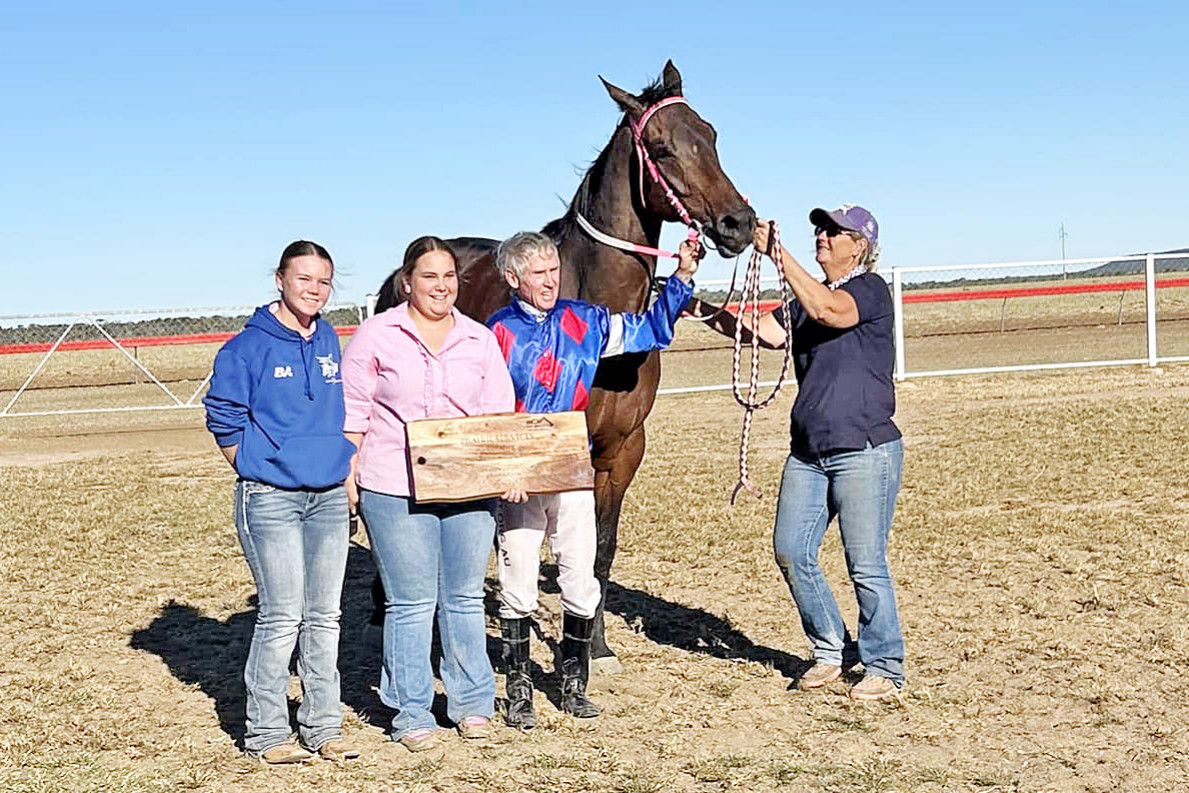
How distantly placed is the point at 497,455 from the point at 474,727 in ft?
3.41

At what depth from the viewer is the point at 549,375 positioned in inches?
175

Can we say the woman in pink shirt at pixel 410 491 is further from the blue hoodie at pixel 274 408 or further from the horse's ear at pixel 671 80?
the horse's ear at pixel 671 80

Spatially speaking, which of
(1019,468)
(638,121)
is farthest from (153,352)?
(638,121)

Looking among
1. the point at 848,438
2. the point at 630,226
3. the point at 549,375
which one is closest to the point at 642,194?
the point at 630,226

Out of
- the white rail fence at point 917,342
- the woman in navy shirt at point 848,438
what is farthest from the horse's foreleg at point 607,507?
the white rail fence at point 917,342

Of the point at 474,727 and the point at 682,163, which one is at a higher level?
the point at 682,163

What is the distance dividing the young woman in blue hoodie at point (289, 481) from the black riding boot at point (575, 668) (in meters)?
0.88

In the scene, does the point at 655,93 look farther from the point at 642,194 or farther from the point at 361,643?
the point at 361,643

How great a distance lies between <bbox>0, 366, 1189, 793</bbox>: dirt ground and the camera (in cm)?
412

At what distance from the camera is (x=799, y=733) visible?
14.5 feet

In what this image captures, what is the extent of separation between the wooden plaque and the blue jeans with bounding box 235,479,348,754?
0.40 meters

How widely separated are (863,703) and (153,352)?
1364 inches

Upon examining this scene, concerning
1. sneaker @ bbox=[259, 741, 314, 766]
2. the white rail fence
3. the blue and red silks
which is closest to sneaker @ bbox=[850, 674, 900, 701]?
the blue and red silks

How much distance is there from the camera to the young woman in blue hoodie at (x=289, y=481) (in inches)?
160
